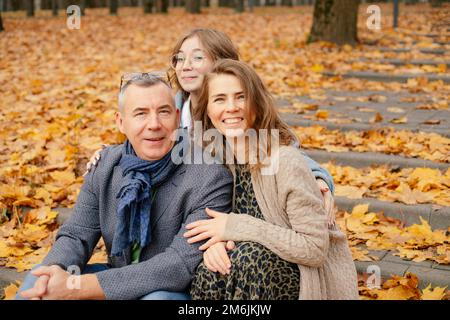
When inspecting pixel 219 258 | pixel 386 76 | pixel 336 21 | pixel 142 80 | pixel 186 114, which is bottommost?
pixel 219 258

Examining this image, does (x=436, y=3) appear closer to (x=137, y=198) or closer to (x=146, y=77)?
(x=146, y=77)

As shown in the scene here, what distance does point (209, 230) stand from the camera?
246cm

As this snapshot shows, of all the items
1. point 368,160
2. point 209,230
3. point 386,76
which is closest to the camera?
point 209,230

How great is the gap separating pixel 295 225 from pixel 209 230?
367 mm

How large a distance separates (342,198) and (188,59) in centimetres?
142

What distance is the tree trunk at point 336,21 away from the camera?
9.70 meters

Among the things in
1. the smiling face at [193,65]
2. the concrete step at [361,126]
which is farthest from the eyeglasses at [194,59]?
the concrete step at [361,126]

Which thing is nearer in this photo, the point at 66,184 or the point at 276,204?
the point at 276,204

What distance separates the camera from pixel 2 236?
12.2 feet

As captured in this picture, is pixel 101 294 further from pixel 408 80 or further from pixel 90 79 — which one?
pixel 90 79

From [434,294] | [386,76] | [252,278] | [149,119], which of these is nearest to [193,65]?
[149,119]

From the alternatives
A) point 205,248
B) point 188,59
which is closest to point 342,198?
point 188,59

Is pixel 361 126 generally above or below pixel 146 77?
below

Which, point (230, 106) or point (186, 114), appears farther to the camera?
point (186, 114)
